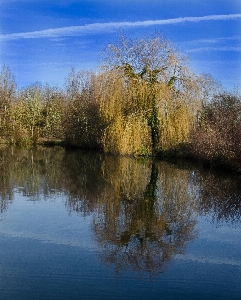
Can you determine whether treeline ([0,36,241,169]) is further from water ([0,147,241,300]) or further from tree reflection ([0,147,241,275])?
water ([0,147,241,300])

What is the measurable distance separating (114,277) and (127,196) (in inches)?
264

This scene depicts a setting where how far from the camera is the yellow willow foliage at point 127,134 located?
2395 centimetres

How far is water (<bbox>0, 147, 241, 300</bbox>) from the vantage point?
5961 mm

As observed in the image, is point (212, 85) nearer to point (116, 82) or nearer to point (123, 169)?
point (116, 82)

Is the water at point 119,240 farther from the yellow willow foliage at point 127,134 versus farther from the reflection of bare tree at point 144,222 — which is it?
the yellow willow foliage at point 127,134

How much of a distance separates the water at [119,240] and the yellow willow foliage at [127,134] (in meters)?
8.24

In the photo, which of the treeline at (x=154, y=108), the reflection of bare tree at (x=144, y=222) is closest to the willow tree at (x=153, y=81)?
the treeline at (x=154, y=108)

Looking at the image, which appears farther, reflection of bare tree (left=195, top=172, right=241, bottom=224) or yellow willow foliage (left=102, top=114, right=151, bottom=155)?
yellow willow foliage (left=102, top=114, right=151, bottom=155)

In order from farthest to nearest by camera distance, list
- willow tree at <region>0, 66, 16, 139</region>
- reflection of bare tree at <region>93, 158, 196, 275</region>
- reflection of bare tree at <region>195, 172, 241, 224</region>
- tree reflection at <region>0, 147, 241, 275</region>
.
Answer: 1. willow tree at <region>0, 66, 16, 139</region>
2. reflection of bare tree at <region>195, 172, 241, 224</region>
3. tree reflection at <region>0, 147, 241, 275</region>
4. reflection of bare tree at <region>93, 158, 196, 275</region>

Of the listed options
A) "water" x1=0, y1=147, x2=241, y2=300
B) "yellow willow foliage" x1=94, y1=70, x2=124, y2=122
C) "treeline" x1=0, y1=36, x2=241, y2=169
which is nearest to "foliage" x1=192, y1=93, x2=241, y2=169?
"treeline" x1=0, y1=36, x2=241, y2=169

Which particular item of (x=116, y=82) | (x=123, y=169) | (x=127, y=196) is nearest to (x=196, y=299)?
(x=127, y=196)

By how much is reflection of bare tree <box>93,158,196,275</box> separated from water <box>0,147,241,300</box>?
0.02 meters

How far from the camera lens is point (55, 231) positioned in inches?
353

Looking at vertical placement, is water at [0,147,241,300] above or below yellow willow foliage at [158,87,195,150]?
below
